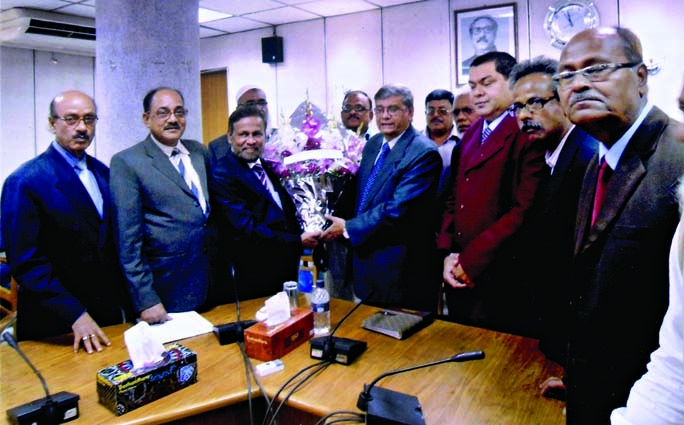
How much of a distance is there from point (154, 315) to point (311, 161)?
92 cm

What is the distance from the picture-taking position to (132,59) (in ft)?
10.6

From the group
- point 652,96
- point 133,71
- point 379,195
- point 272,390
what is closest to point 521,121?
point 379,195

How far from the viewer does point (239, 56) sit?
7160mm

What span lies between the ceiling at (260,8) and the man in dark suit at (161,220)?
3847mm

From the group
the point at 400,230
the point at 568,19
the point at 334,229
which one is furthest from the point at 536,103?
the point at 568,19

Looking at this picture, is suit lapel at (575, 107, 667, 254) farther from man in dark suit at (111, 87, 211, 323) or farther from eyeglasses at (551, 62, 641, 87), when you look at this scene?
man in dark suit at (111, 87, 211, 323)

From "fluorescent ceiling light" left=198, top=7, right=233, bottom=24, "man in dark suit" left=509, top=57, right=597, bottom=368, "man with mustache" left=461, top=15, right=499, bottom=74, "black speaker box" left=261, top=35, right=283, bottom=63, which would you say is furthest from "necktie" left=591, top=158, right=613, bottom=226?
"black speaker box" left=261, top=35, right=283, bottom=63

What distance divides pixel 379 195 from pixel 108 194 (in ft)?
4.11

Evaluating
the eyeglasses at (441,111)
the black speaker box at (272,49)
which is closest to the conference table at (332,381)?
the eyeglasses at (441,111)

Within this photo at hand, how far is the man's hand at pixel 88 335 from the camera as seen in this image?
173cm

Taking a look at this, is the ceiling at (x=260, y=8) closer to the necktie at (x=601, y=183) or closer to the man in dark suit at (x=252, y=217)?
the man in dark suit at (x=252, y=217)

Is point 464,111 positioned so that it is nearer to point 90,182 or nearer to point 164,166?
point 164,166

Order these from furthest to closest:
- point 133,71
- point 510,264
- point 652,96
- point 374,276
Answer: point 652,96 → point 133,71 → point 374,276 → point 510,264

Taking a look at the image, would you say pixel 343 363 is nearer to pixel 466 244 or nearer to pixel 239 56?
pixel 466 244
